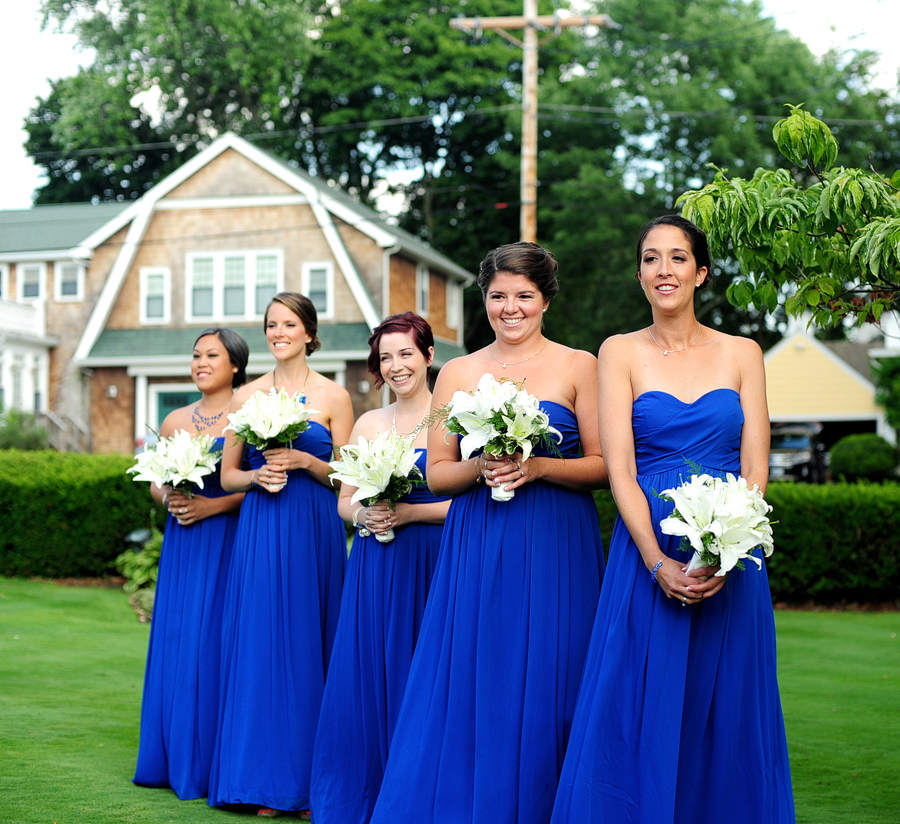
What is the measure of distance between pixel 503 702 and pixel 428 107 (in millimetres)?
42587

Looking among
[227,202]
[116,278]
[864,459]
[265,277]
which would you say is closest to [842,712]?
[265,277]

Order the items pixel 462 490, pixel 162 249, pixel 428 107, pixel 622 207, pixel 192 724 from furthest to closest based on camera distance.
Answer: pixel 428 107 → pixel 622 207 → pixel 162 249 → pixel 192 724 → pixel 462 490

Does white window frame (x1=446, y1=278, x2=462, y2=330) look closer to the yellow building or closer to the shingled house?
the shingled house

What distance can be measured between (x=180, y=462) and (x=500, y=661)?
2.76 metres

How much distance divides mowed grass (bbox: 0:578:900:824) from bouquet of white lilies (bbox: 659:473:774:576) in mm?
2619

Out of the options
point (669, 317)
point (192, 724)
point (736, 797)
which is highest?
point (669, 317)

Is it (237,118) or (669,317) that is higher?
(237,118)

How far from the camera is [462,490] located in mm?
4707

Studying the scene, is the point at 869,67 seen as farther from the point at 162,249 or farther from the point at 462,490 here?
the point at 462,490

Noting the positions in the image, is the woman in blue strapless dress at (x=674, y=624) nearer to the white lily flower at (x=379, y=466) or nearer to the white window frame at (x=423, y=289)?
the white lily flower at (x=379, y=466)

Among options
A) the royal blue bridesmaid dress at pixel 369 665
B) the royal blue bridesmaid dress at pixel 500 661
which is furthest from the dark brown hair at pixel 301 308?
the royal blue bridesmaid dress at pixel 500 661

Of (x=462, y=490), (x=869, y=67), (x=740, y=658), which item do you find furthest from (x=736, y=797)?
(x=869, y=67)

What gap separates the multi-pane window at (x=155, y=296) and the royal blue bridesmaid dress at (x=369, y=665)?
2637cm

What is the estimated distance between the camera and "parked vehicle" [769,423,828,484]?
3403 centimetres
